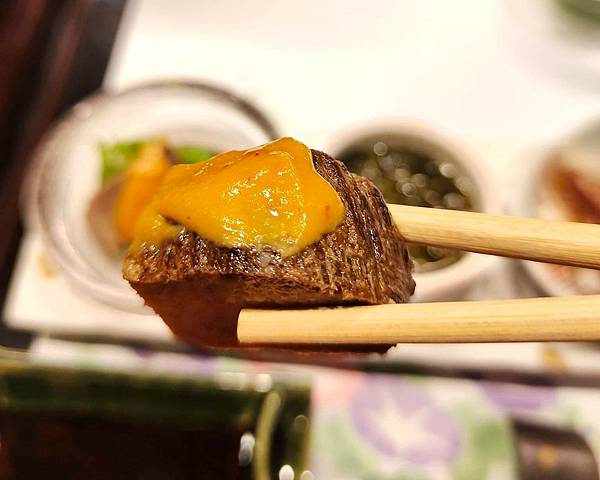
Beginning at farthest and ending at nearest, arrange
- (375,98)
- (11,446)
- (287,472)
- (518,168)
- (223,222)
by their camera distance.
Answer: (375,98), (518,168), (11,446), (287,472), (223,222)

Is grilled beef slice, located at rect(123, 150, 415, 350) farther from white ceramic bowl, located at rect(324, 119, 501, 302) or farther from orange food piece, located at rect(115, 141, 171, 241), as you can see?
→ orange food piece, located at rect(115, 141, 171, 241)

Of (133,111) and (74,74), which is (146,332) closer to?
(133,111)

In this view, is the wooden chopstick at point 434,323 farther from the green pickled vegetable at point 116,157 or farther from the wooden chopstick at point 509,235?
the green pickled vegetable at point 116,157

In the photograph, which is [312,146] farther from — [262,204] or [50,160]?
[262,204]

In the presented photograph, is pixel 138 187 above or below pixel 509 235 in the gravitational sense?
below

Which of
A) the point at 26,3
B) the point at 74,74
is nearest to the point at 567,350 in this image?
the point at 74,74

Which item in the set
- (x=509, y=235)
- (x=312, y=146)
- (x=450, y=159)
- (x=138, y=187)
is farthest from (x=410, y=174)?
(x=509, y=235)
